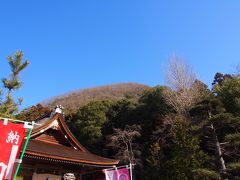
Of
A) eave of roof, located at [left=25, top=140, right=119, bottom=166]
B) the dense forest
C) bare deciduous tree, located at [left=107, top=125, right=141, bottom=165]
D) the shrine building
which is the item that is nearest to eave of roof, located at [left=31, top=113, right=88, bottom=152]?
the shrine building

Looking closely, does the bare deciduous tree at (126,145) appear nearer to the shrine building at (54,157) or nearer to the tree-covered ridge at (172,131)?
the tree-covered ridge at (172,131)

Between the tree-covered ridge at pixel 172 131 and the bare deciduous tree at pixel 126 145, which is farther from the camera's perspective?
the bare deciduous tree at pixel 126 145

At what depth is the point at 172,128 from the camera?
24297 millimetres

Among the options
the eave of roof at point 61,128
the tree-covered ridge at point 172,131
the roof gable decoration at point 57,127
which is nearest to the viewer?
the eave of roof at point 61,128

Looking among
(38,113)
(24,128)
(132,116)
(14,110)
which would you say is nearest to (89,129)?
(132,116)

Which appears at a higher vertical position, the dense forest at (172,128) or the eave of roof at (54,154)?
the dense forest at (172,128)

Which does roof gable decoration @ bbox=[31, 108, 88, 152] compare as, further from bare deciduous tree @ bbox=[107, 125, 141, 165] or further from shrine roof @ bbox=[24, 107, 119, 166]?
bare deciduous tree @ bbox=[107, 125, 141, 165]

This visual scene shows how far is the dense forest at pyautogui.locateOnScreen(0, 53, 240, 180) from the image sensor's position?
14.1 m

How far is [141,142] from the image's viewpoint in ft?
96.0

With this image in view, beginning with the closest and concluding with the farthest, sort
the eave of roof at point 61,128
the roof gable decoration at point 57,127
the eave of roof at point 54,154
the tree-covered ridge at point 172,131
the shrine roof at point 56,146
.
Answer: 1. the eave of roof at point 54,154
2. the shrine roof at point 56,146
3. the eave of roof at point 61,128
4. the roof gable decoration at point 57,127
5. the tree-covered ridge at point 172,131

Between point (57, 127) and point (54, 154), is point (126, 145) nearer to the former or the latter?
point (57, 127)

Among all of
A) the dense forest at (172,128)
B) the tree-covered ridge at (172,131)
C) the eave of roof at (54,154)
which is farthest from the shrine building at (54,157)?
the tree-covered ridge at (172,131)

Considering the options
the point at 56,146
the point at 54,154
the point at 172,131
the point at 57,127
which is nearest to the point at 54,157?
the point at 54,154

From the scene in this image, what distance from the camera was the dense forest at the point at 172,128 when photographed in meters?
14.1
